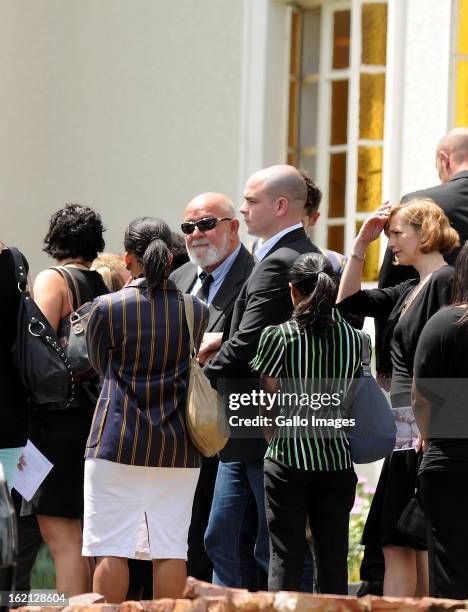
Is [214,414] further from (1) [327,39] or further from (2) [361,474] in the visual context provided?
(1) [327,39]

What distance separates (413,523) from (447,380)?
82 centimetres

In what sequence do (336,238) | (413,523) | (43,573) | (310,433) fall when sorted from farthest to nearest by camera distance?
(336,238) < (43,573) < (413,523) < (310,433)

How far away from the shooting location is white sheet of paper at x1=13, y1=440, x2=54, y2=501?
6.19m

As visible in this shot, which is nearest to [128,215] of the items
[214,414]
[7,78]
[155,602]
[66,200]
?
[66,200]

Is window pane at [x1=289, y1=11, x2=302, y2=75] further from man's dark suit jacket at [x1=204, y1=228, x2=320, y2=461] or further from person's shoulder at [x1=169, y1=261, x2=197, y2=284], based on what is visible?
man's dark suit jacket at [x1=204, y1=228, x2=320, y2=461]

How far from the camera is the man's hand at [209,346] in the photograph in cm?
642

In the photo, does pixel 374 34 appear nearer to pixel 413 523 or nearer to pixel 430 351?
pixel 413 523

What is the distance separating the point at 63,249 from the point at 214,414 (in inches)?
49.8

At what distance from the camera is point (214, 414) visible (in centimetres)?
576

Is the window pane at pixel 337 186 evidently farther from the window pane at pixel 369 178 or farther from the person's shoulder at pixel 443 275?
the person's shoulder at pixel 443 275

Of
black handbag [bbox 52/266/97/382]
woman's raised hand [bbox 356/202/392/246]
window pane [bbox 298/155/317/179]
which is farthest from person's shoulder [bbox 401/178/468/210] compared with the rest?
window pane [bbox 298/155/317/179]

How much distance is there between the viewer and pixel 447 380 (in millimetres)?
5293

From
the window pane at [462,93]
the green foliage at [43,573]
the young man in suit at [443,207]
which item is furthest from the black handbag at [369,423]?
the window pane at [462,93]

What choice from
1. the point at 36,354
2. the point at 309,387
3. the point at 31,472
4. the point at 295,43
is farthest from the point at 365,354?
the point at 295,43
